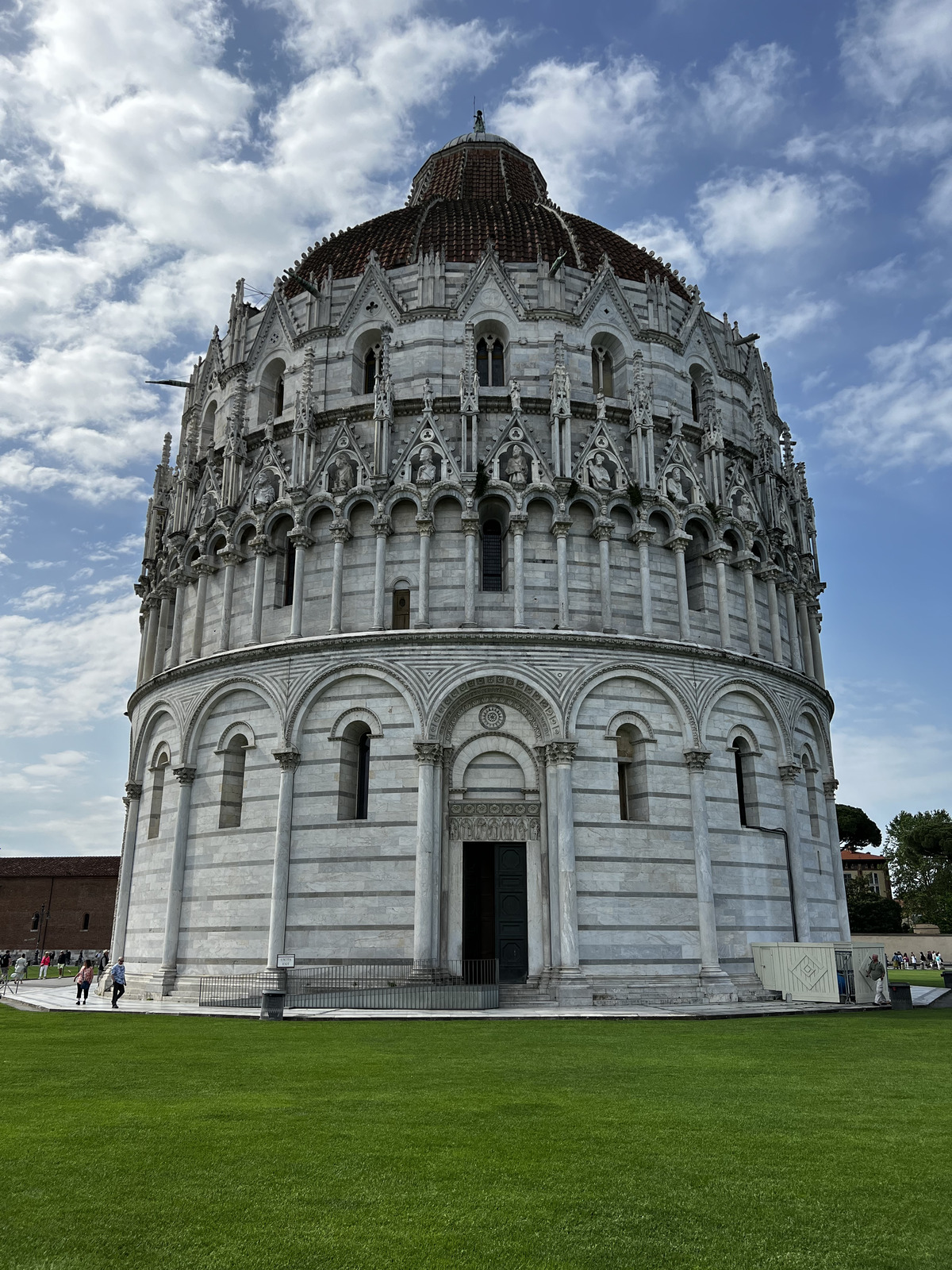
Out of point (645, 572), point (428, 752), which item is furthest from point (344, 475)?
point (645, 572)

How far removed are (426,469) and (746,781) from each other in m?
13.7

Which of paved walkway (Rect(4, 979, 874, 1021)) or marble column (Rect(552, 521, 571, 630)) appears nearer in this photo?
paved walkway (Rect(4, 979, 874, 1021))

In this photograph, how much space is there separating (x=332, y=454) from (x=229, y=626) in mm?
6281

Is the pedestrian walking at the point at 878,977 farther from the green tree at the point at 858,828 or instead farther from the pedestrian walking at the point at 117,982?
the green tree at the point at 858,828

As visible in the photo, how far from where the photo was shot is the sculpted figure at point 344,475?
29.9m

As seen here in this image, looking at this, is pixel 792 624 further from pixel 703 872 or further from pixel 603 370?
pixel 703 872

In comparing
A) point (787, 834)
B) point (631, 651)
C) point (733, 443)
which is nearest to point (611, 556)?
point (631, 651)

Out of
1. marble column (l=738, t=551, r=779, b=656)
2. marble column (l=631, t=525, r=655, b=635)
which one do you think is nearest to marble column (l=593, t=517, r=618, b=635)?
marble column (l=631, t=525, r=655, b=635)

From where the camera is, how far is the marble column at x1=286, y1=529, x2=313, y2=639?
29.0 m

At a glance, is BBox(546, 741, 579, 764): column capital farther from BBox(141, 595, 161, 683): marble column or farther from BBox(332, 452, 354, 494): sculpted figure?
BBox(141, 595, 161, 683): marble column

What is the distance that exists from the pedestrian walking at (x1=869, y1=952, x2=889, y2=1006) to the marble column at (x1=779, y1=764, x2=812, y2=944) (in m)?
2.87

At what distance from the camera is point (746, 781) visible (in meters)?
30.0

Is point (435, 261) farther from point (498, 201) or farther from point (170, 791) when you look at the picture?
point (170, 791)

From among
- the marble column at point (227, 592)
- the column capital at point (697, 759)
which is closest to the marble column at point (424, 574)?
the marble column at point (227, 592)
